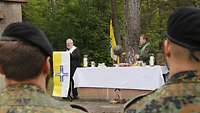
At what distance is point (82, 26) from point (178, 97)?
93.0 ft

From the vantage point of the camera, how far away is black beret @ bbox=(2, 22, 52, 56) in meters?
2.63

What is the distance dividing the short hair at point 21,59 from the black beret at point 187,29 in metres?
0.62

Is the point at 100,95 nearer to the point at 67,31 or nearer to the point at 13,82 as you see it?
the point at 13,82

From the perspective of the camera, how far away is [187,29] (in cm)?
238

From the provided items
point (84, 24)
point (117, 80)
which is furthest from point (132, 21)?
point (84, 24)

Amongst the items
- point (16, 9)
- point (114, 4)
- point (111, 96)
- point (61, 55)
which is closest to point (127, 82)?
point (111, 96)

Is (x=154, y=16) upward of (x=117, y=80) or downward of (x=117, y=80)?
downward

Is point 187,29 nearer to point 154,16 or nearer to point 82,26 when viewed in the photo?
point 82,26

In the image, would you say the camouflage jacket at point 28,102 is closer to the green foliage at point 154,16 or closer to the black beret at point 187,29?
the black beret at point 187,29

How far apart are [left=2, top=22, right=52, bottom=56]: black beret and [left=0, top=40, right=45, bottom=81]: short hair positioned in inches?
0.9

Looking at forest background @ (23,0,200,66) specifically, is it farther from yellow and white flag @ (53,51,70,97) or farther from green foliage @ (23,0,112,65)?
yellow and white flag @ (53,51,70,97)

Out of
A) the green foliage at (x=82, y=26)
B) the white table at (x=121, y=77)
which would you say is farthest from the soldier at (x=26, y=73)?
the green foliage at (x=82, y=26)

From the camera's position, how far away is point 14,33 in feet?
8.82

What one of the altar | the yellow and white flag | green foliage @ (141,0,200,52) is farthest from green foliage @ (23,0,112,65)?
the altar
